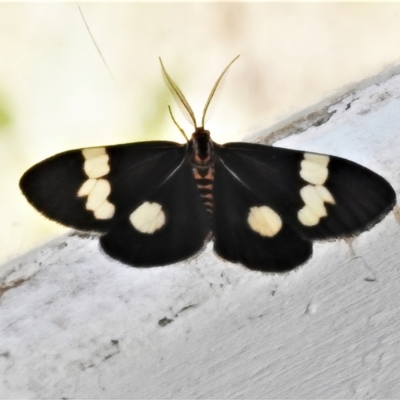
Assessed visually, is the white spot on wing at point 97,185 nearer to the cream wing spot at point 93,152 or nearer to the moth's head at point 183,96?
the cream wing spot at point 93,152

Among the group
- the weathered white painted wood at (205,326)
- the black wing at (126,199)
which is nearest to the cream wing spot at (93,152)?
the black wing at (126,199)

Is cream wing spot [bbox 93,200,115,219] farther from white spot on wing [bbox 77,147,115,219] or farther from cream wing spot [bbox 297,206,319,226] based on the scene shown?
cream wing spot [bbox 297,206,319,226]

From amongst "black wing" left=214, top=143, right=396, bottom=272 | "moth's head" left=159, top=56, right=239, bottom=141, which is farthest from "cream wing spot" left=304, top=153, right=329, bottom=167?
"moth's head" left=159, top=56, right=239, bottom=141

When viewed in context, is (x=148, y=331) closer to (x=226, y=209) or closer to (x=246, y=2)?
(x=226, y=209)

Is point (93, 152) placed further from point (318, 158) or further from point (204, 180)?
point (318, 158)

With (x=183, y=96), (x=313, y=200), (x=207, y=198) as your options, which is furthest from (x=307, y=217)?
(x=183, y=96)

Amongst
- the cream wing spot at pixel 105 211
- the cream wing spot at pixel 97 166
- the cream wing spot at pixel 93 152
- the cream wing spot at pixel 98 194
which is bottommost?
the cream wing spot at pixel 105 211
